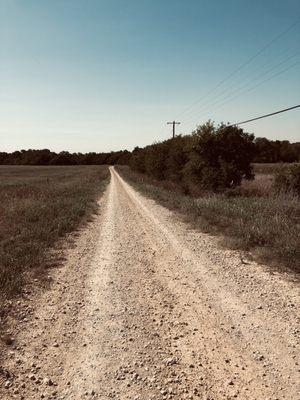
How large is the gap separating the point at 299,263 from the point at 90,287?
189 inches

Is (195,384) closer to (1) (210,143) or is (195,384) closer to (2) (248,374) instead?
(2) (248,374)

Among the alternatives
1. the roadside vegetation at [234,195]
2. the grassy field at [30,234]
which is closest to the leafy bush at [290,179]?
the roadside vegetation at [234,195]

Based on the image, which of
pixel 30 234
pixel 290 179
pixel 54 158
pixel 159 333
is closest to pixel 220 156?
pixel 290 179

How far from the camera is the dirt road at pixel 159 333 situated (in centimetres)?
431

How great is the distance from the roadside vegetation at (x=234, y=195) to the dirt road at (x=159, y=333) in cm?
132

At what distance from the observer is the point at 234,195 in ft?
76.1

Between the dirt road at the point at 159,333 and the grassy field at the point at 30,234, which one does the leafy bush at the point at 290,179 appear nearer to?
the grassy field at the point at 30,234

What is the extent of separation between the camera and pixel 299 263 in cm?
852

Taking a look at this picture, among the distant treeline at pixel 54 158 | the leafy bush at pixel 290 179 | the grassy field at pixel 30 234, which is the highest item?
the leafy bush at pixel 290 179

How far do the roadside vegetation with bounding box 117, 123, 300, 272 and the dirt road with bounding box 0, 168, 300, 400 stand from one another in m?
1.32

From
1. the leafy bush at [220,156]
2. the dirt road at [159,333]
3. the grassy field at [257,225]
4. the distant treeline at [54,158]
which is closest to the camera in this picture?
the dirt road at [159,333]

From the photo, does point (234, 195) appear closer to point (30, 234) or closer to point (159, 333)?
point (30, 234)

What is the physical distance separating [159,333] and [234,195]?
728 inches

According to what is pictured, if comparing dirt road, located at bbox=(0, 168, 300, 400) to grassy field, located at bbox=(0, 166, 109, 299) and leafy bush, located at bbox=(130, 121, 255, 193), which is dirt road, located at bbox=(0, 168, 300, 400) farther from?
leafy bush, located at bbox=(130, 121, 255, 193)
